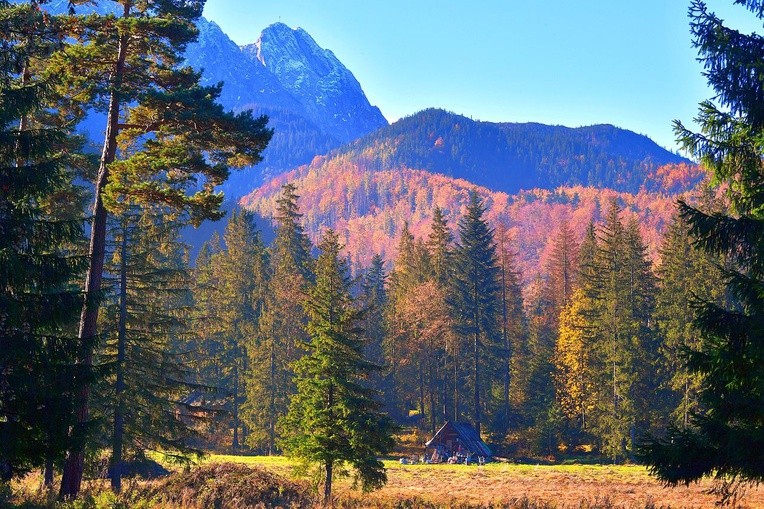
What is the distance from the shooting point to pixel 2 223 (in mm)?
12008

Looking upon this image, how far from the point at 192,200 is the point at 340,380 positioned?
30.7 feet

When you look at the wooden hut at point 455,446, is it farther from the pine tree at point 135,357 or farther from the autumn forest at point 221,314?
the pine tree at point 135,357

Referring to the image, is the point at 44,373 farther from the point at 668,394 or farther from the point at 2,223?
the point at 668,394

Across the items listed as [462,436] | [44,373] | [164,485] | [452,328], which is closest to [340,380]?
[164,485]

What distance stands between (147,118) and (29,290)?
5.04 m

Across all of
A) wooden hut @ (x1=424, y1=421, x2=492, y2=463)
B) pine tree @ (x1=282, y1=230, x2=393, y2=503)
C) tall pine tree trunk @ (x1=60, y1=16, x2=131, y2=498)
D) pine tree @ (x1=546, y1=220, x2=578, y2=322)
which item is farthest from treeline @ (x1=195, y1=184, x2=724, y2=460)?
tall pine tree trunk @ (x1=60, y1=16, x2=131, y2=498)

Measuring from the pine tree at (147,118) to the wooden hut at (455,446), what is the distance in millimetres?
35270

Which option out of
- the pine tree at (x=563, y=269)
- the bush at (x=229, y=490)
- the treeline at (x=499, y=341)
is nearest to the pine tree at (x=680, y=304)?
the treeline at (x=499, y=341)

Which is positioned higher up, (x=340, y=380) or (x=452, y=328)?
(x=452, y=328)

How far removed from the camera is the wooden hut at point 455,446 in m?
47.8

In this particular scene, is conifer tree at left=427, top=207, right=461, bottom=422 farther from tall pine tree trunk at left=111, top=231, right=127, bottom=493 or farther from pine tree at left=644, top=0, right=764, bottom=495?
pine tree at left=644, top=0, right=764, bottom=495

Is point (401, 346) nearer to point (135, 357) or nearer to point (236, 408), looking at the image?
point (236, 408)

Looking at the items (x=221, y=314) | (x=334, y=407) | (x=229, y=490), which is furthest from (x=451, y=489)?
(x=221, y=314)

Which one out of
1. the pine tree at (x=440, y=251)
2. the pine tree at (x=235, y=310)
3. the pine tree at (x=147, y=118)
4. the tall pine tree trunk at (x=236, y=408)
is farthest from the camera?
the pine tree at (x=440, y=251)
